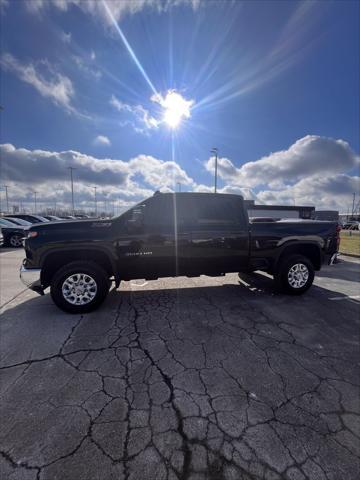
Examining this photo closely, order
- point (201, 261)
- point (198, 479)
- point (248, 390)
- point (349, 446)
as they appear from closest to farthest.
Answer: point (198, 479) → point (349, 446) → point (248, 390) → point (201, 261)

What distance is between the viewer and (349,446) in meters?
1.74

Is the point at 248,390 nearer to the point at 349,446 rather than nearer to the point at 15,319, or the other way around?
the point at 349,446

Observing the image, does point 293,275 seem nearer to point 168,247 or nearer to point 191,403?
point 168,247

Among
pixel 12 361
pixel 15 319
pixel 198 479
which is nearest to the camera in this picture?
pixel 198 479

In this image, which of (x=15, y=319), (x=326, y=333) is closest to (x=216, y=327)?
(x=326, y=333)

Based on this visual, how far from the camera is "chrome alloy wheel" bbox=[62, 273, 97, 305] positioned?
12.3 feet

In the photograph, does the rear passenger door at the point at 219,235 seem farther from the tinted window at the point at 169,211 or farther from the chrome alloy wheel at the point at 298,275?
the chrome alloy wheel at the point at 298,275

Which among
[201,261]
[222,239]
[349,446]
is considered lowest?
[349,446]

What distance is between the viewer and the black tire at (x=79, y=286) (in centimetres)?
370

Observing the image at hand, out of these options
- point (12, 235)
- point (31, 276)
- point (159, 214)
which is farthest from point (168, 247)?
point (12, 235)

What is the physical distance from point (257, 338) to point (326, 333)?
115 centimetres

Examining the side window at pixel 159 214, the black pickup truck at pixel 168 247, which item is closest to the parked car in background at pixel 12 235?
the black pickup truck at pixel 168 247

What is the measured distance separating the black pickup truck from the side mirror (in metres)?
0.02

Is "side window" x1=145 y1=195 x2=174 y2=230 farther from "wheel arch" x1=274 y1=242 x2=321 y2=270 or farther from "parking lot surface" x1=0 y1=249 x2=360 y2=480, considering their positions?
"wheel arch" x1=274 y1=242 x2=321 y2=270
